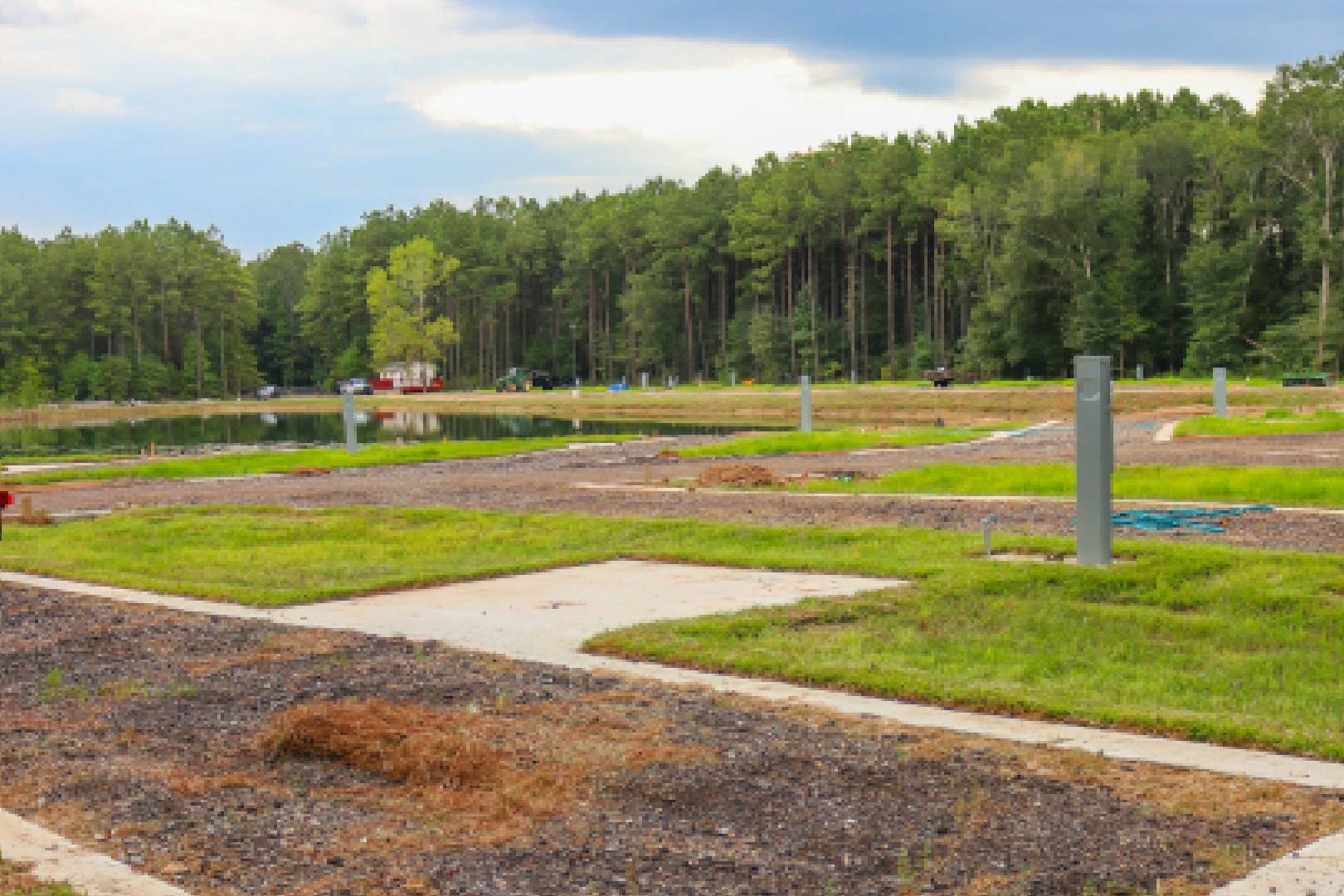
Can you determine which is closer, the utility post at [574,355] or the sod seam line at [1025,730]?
the sod seam line at [1025,730]

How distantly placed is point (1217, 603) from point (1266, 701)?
294 cm

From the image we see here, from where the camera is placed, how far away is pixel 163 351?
133 m

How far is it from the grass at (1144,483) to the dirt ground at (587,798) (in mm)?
12447

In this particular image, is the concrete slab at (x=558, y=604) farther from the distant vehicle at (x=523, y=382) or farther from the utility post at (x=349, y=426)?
the distant vehicle at (x=523, y=382)

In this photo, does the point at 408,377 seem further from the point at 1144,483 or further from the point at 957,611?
the point at 957,611

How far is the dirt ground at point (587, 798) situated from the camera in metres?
5.73

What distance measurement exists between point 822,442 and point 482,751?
2914 cm

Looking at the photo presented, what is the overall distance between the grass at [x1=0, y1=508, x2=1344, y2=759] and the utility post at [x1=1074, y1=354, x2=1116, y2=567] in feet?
1.18

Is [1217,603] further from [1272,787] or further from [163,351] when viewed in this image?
[163,351]

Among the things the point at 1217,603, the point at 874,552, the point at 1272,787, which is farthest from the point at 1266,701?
the point at 874,552

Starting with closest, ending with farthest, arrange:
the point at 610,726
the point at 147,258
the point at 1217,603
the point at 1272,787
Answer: the point at 1272,787 < the point at 610,726 < the point at 1217,603 < the point at 147,258

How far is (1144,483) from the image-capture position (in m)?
20.6

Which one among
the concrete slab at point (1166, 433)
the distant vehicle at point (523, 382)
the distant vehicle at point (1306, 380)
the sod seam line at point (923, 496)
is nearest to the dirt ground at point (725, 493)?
the sod seam line at point (923, 496)

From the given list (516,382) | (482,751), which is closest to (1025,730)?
(482,751)
